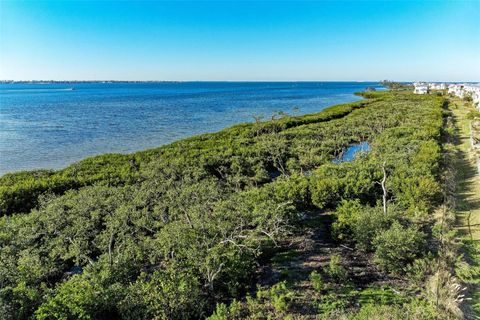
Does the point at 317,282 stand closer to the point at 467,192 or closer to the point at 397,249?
the point at 397,249

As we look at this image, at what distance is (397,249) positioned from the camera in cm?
1395

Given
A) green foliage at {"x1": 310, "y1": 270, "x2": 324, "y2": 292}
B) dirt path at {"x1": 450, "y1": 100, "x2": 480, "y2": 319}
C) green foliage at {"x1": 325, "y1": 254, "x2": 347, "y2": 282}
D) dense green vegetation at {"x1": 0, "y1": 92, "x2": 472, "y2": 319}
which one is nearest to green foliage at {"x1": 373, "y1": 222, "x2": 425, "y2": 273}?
Result: dense green vegetation at {"x1": 0, "y1": 92, "x2": 472, "y2": 319}

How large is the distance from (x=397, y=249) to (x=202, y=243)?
897 centimetres

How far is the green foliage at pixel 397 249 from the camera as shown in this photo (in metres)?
14.0

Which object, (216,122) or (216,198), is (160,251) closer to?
(216,198)

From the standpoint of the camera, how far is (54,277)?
15164 millimetres

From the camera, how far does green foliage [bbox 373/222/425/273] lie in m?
14.0

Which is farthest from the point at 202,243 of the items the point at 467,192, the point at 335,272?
the point at 467,192

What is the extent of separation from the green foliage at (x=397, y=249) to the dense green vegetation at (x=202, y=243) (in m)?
0.06

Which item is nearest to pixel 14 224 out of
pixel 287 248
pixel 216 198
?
pixel 216 198

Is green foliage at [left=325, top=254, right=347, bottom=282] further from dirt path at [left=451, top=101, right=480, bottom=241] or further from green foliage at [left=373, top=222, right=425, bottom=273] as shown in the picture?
dirt path at [left=451, top=101, right=480, bottom=241]

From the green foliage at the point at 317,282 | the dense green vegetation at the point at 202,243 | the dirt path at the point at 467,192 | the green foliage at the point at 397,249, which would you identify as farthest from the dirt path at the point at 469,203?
the green foliage at the point at 317,282

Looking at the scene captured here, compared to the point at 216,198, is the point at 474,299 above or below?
below

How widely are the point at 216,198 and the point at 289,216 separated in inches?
181
